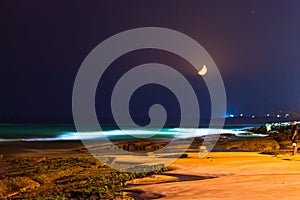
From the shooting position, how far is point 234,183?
1324cm

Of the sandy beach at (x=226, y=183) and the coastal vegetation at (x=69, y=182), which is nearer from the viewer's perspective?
the sandy beach at (x=226, y=183)

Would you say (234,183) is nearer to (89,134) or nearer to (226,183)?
(226,183)

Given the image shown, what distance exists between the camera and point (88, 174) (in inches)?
698

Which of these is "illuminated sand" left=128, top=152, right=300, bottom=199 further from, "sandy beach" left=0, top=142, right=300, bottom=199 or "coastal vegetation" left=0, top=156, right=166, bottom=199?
"coastal vegetation" left=0, top=156, right=166, bottom=199

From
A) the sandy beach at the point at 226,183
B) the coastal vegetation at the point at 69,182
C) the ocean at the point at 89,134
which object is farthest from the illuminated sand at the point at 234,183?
the ocean at the point at 89,134

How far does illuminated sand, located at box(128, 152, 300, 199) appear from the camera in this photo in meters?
11.4

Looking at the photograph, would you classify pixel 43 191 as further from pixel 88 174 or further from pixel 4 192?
pixel 88 174

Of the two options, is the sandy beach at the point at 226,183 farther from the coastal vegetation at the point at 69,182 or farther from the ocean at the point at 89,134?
the ocean at the point at 89,134

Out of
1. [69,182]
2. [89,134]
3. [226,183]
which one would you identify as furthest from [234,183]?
[89,134]

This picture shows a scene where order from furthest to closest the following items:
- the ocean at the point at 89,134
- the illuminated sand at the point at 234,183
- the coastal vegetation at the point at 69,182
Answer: the ocean at the point at 89,134 → the coastal vegetation at the point at 69,182 → the illuminated sand at the point at 234,183

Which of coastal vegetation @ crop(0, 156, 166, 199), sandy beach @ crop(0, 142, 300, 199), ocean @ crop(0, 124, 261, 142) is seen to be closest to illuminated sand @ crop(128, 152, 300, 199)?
sandy beach @ crop(0, 142, 300, 199)

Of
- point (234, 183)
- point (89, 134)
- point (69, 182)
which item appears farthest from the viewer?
point (89, 134)

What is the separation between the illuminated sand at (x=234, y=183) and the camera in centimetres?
1140

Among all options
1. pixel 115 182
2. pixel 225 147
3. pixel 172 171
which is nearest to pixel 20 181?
pixel 115 182
